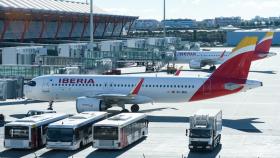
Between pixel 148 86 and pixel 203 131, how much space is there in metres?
18.0

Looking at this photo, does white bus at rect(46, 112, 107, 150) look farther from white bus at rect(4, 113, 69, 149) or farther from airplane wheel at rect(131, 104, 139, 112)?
airplane wheel at rect(131, 104, 139, 112)

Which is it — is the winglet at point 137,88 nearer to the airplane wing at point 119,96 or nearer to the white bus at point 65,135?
the airplane wing at point 119,96

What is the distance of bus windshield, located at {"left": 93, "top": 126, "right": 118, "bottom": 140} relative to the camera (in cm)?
3794

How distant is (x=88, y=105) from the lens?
174 ft

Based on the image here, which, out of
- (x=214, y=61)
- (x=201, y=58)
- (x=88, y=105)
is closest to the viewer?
(x=88, y=105)

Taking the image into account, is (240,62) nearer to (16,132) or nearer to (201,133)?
(201,133)

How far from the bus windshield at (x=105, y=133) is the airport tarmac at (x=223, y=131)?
1.08 metres

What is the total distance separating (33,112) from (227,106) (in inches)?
927

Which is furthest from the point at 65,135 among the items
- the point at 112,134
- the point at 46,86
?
the point at 46,86

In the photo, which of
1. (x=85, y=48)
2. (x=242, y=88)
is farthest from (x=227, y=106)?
(x=85, y=48)

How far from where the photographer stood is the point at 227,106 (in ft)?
205

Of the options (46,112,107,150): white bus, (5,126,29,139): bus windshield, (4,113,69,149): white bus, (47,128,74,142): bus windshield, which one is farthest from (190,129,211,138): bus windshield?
(5,126,29,139): bus windshield

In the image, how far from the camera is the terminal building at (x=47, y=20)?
106 m

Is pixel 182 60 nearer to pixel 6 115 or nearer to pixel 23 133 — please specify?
pixel 6 115
